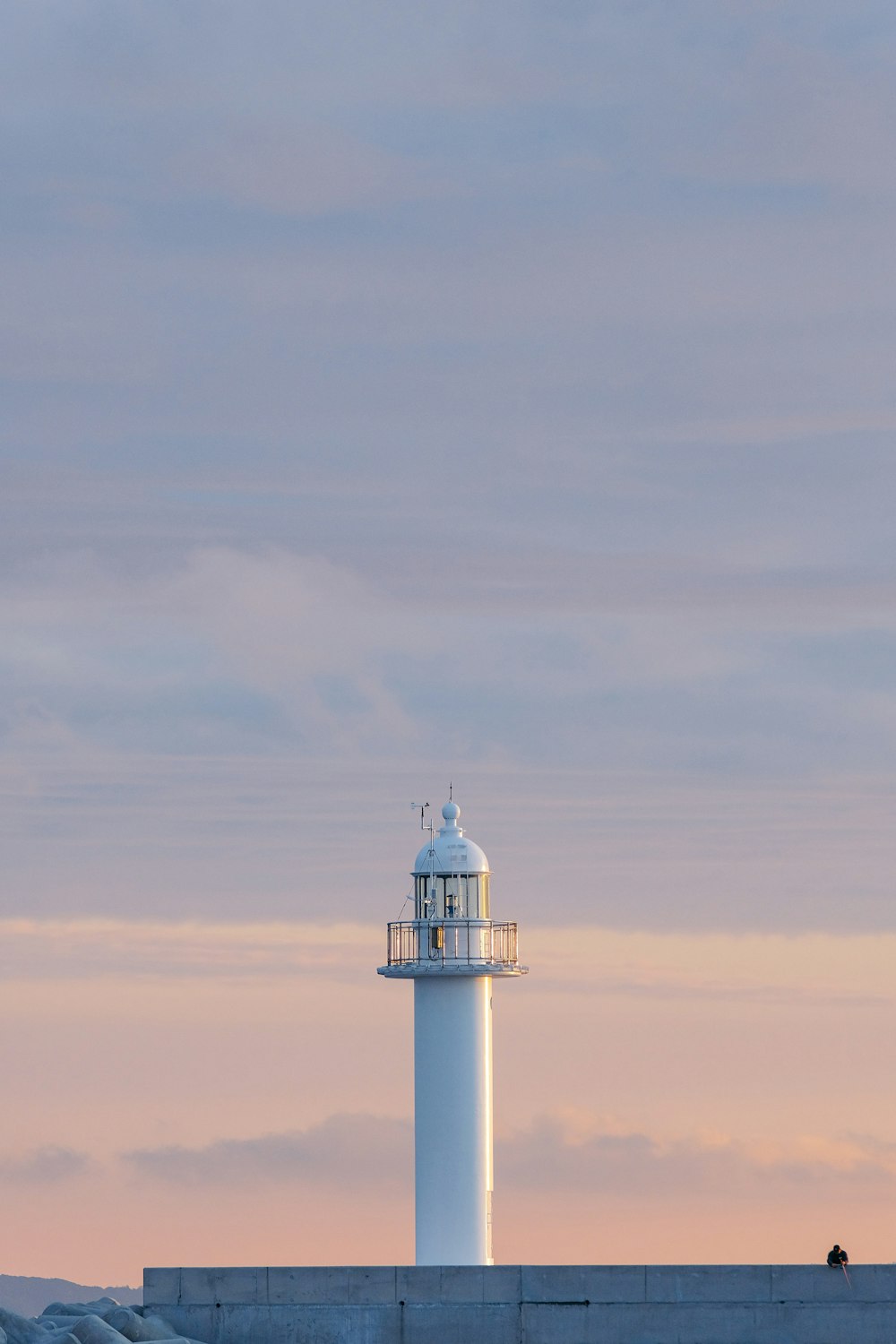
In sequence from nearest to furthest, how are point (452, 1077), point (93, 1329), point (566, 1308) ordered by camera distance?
point (93, 1329) → point (566, 1308) → point (452, 1077)

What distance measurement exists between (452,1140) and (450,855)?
4650mm

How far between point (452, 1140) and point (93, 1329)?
9.15 m

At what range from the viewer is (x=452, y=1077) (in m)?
45.9

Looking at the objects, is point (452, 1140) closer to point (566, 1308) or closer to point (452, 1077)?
point (452, 1077)

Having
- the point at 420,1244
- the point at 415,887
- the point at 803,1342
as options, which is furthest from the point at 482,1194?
the point at 803,1342

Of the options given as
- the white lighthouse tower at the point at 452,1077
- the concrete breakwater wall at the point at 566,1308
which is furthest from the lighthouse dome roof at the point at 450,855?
the concrete breakwater wall at the point at 566,1308

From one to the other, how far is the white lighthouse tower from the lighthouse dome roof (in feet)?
2.54

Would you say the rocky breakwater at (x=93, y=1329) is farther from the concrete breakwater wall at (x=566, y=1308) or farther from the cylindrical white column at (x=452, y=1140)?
the cylindrical white column at (x=452, y=1140)

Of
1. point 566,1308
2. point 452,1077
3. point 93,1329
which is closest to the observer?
point 93,1329

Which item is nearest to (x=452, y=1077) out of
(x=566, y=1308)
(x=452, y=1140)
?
(x=452, y=1140)

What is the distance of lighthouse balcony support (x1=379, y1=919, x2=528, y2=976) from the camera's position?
46312 mm

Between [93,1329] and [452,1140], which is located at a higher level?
[452,1140]

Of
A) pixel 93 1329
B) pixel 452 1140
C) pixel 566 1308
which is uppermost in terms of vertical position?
pixel 452 1140

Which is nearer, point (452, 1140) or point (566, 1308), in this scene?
point (566, 1308)
